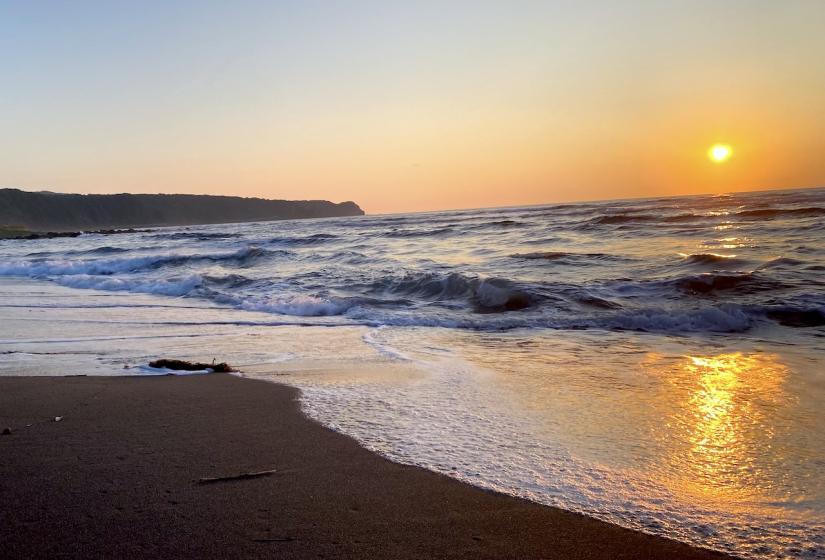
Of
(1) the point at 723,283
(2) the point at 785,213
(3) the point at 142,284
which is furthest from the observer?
(2) the point at 785,213

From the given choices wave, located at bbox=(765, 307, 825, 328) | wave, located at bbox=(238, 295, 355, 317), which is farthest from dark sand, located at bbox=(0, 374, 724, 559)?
wave, located at bbox=(765, 307, 825, 328)

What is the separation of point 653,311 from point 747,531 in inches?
245

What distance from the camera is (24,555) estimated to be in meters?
2.05

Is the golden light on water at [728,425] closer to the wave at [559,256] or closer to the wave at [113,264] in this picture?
the wave at [559,256]

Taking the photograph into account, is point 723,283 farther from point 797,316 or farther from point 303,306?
point 303,306

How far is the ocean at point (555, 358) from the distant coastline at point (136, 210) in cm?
10593

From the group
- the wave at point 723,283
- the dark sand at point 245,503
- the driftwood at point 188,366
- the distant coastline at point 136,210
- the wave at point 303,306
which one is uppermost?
the distant coastline at point 136,210

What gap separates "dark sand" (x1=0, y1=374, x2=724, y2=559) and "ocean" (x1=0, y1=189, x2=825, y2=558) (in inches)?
8.0

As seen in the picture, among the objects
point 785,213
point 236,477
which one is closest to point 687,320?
point 236,477

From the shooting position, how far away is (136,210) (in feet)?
447

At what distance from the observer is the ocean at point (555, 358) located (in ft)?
8.97

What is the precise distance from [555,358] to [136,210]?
146 meters

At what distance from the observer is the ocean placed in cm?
273

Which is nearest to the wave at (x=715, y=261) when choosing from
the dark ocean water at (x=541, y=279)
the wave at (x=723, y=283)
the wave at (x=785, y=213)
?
the dark ocean water at (x=541, y=279)
